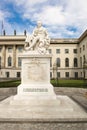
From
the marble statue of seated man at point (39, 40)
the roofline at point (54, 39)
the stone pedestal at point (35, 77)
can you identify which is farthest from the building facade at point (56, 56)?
the stone pedestal at point (35, 77)

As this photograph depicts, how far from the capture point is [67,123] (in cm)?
689

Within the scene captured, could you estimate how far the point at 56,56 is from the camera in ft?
246

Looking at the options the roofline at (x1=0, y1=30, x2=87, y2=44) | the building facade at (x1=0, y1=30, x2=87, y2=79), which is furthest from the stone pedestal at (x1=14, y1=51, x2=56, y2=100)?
the roofline at (x1=0, y1=30, x2=87, y2=44)

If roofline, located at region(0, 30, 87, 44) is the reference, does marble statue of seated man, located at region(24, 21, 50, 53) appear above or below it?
below

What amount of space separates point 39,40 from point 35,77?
1.79 m

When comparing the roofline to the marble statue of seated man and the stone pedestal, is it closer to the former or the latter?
the marble statue of seated man

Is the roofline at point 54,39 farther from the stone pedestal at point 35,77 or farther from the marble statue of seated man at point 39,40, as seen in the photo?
the stone pedestal at point 35,77

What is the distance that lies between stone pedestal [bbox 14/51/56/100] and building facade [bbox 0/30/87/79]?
203 feet

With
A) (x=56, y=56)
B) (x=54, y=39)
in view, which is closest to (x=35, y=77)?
(x=54, y=39)

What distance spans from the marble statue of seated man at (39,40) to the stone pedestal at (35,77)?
333 millimetres

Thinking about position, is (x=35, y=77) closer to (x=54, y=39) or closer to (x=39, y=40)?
(x=39, y=40)

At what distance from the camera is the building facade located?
7294 cm

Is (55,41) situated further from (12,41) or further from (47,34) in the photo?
(47,34)

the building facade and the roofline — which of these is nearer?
the roofline
